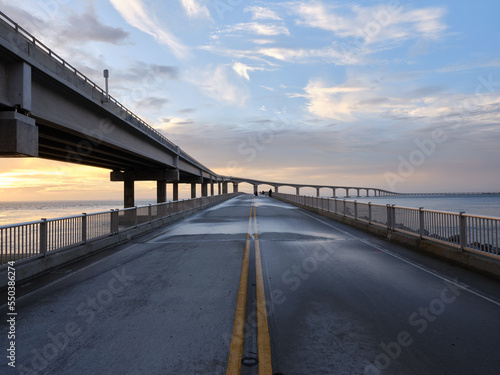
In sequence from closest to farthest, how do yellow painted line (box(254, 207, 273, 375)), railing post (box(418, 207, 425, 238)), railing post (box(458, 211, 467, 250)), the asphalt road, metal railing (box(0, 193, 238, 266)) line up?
yellow painted line (box(254, 207, 273, 375)), the asphalt road, metal railing (box(0, 193, 238, 266)), railing post (box(458, 211, 467, 250)), railing post (box(418, 207, 425, 238))

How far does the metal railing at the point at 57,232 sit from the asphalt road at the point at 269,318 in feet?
2.93

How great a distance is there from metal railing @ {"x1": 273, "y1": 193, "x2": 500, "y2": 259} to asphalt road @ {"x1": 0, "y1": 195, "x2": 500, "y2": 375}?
2.79 ft

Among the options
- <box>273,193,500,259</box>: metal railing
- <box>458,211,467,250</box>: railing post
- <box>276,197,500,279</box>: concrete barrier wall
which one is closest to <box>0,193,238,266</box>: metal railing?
<box>273,193,500,259</box>: metal railing

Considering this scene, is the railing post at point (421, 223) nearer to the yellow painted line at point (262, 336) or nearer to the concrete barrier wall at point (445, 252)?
the concrete barrier wall at point (445, 252)

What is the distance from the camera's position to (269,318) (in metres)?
5.07

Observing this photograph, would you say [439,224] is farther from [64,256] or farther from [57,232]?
[57,232]

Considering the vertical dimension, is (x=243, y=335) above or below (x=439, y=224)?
below

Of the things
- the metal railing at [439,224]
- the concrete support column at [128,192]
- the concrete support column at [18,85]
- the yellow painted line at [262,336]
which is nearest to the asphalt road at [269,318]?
the yellow painted line at [262,336]

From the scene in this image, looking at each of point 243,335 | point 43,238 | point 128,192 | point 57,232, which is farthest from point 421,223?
point 128,192

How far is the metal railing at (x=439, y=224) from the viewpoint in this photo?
858 centimetres

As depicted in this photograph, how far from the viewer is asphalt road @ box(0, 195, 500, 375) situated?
3.80 meters

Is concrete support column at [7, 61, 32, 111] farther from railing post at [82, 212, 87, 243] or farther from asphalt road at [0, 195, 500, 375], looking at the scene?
asphalt road at [0, 195, 500, 375]

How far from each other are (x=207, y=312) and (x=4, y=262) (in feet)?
17.4

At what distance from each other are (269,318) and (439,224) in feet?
26.5
